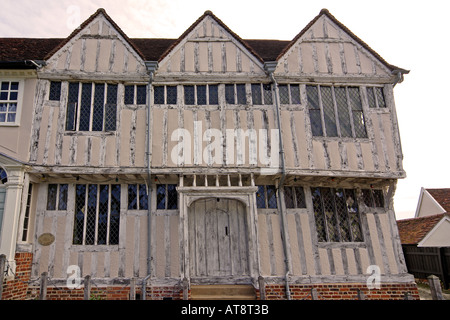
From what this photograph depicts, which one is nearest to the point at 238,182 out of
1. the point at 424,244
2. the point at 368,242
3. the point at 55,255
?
the point at 368,242

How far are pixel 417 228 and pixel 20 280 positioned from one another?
55.0 feet

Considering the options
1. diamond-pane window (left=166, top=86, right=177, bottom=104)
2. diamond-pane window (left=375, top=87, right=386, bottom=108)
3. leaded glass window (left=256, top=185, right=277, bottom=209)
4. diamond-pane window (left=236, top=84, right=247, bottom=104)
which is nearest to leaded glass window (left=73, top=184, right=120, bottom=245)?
diamond-pane window (left=166, top=86, right=177, bottom=104)

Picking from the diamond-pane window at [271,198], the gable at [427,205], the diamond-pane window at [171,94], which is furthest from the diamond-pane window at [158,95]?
the gable at [427,205]

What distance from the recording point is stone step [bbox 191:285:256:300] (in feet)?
29.3

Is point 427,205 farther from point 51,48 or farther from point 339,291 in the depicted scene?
point 51,48

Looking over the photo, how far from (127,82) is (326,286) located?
9.12 metres

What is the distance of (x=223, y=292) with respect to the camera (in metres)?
9.05

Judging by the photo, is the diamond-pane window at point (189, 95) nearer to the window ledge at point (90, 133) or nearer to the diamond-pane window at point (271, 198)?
the window ledge at point (90, 133)

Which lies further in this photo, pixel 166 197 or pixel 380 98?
pixel 380 98

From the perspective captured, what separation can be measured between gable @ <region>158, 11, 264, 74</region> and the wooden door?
4554mm

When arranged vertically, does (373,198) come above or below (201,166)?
below

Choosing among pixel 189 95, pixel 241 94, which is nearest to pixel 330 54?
pixel 241 94

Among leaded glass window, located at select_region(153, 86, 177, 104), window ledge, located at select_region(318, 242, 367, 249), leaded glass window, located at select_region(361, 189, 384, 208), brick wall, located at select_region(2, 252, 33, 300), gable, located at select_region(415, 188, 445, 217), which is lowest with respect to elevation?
brick wall, located at select_region(2, 252, 33, 300)

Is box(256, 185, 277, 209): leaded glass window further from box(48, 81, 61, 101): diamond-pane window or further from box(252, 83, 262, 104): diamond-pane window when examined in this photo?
box(48, 81, 61, 101): diamond-pane window
